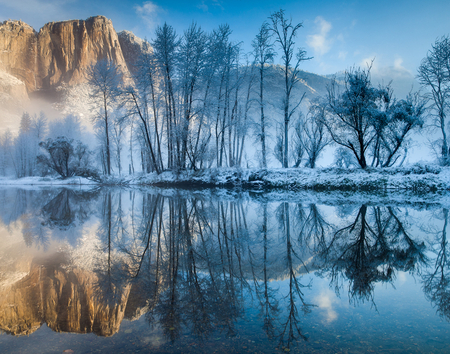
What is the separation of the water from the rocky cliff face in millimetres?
93061

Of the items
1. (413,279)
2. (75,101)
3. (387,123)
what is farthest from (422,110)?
(75,101)

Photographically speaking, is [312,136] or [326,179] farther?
[312,136]

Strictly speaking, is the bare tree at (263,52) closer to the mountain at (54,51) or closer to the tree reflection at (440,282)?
the tree reflection at (440,282)

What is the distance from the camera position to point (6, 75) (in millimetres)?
72250

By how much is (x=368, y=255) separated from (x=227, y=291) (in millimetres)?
2354

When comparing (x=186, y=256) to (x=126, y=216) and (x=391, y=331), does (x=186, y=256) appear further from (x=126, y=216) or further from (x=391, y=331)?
(x=126, y=216)

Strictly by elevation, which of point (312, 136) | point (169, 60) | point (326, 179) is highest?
point (169, 60)

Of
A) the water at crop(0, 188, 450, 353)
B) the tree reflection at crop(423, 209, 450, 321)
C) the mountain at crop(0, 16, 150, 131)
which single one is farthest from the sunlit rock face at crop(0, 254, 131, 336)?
the mountain at crop(0, 16, 150, 131)

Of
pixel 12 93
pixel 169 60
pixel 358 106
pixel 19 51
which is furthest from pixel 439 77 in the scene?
pixel 19 51

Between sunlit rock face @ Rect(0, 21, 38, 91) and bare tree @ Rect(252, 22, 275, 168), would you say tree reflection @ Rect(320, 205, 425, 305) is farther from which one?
sunlit rock face @ Rect(0, 21, 38, 91)

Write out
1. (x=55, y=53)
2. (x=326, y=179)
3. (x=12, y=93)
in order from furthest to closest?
(x=55, y=53), (x=12, y=93), (x=326, y=179)

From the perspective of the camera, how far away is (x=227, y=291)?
2484mm

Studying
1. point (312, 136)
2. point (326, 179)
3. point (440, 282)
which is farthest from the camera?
point (312, 136)

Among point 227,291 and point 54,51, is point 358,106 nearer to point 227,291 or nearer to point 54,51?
point 227,291
